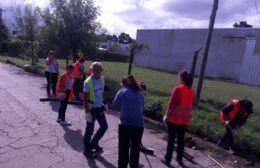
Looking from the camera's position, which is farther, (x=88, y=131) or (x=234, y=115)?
(x=234, y=115)

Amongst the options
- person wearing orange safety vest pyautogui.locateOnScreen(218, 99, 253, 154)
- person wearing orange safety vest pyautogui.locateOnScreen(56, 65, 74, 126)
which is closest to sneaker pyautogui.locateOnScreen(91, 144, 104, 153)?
person wearing orange safety vest pyautogui.locateOnScreen(56, 65, 74, 126)

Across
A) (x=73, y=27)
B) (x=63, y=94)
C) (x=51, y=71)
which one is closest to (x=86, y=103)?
(x=63, y=94)

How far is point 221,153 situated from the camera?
320 inches

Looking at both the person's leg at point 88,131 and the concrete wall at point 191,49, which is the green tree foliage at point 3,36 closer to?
the concrete wall at point 191,49

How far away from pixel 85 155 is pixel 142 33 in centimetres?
4066

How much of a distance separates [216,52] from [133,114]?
30.2 meters

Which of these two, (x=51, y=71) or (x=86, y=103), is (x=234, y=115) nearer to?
(x=86, y=103)

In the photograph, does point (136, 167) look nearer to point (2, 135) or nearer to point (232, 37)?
point (2, 135)

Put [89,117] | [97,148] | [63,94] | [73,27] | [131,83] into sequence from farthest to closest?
1. [73,27]
2. [63,94]
3. [97,148]
4. [89,117]
5. [131,83]

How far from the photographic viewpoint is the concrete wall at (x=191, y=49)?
32875 mm

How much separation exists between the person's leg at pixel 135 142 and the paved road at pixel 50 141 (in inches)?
26.0

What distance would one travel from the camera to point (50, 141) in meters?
7.76

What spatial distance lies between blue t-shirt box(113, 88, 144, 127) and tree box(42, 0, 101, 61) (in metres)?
14.8

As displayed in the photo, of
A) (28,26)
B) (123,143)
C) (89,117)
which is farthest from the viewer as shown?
(28,26)
